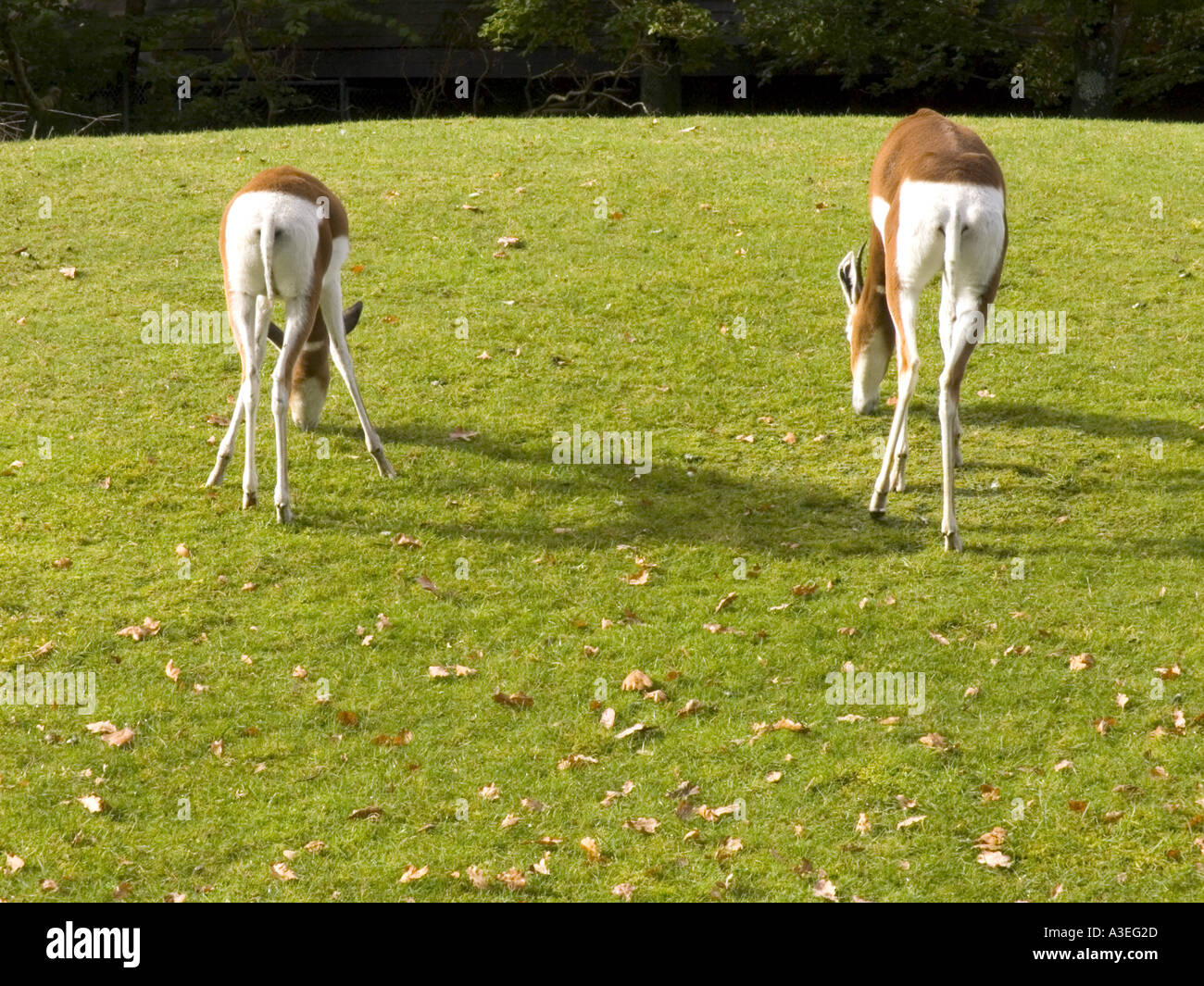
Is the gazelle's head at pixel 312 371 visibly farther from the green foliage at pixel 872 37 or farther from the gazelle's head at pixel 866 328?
the green foliage at pixel 872 37

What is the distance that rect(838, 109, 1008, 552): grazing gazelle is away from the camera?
31.0 feet

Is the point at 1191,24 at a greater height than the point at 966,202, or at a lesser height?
greater

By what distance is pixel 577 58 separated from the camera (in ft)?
88.2

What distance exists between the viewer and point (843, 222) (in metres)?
16.3

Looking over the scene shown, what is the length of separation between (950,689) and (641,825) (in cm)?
214

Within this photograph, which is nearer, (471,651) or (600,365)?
(471,651)

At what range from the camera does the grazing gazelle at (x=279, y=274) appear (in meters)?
9.81

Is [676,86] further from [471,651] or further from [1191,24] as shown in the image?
[471,651]

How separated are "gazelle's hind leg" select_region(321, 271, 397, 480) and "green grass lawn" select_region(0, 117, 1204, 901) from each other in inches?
12.4

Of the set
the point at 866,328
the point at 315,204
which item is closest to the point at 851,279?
the point at 866,328

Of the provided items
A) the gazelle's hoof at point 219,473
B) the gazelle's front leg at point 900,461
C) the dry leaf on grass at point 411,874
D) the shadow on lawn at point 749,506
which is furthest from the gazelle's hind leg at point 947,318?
the gazelle's hoof at point 219,473

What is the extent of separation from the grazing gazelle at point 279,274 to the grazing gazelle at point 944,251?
152 inches

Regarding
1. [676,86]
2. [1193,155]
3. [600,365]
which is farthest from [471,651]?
[676,86]
